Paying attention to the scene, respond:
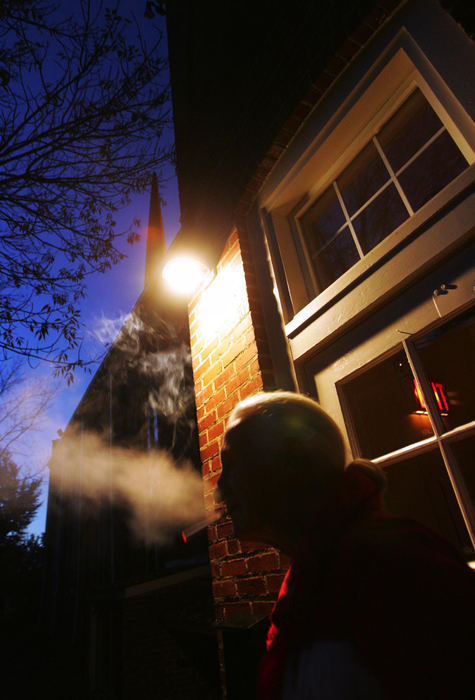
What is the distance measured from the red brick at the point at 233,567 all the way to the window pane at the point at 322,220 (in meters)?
2.14

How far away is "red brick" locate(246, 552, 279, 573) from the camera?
1942 millimetres

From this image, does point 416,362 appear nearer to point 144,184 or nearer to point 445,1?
point 445,1

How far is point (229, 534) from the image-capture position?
2.32 m

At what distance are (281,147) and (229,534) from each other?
2.76 metres

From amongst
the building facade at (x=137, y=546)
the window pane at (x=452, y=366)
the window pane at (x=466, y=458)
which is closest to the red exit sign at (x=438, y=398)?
the window pane at (x=452, y=366)

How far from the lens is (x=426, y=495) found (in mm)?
2070

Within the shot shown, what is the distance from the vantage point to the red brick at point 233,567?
2174mm

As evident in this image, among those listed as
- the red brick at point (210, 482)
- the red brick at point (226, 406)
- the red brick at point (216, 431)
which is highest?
the red brick at point (226, 406)

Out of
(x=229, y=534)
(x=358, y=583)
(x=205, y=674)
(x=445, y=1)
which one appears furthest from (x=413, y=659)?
(x=205, y=674)

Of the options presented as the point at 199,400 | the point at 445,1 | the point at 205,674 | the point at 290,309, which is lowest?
the point at 205,674

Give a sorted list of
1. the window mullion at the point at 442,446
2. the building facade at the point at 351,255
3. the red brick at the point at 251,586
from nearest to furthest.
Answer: the window mullion at the point at 442,446 < the building facade at the point at 351,255 < the red brick at the point at 251,586

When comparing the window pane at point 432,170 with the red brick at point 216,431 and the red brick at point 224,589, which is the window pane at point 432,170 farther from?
the red brick at point 224,589

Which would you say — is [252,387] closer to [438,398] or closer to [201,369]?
[201,369]

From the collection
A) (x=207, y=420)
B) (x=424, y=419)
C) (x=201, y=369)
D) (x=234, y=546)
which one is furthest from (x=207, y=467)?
(x=424, y=419)
